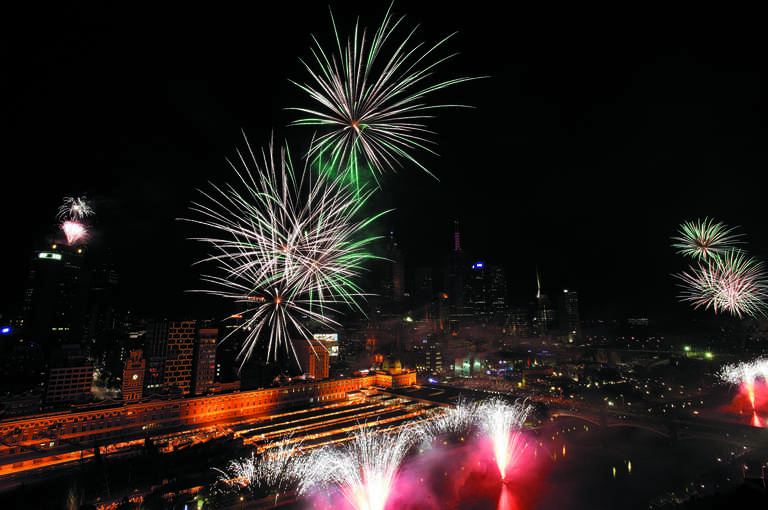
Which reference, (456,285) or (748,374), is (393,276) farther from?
(748,374)

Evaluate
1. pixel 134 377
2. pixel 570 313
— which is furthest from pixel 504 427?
pixel 570 313

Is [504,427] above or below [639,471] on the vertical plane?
above

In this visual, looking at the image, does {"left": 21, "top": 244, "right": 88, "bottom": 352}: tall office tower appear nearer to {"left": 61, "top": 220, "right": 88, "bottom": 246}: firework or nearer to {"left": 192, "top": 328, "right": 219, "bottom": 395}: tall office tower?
{"left": 192, "top": 328, "right": 219, "bottom": 395}: tall office tower

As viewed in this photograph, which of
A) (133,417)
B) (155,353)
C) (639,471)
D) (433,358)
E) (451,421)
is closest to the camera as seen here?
(639,471)

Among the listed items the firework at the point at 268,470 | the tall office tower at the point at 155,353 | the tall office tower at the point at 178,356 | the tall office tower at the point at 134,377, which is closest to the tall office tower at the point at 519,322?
the tall office tower at the point at 178,356

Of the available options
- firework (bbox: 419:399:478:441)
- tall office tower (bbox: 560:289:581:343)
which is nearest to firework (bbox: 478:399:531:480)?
firework (bbox: 419:399:478:441)

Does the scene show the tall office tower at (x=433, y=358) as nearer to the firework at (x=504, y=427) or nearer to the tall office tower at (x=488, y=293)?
the firework at (x=504, y=427)
